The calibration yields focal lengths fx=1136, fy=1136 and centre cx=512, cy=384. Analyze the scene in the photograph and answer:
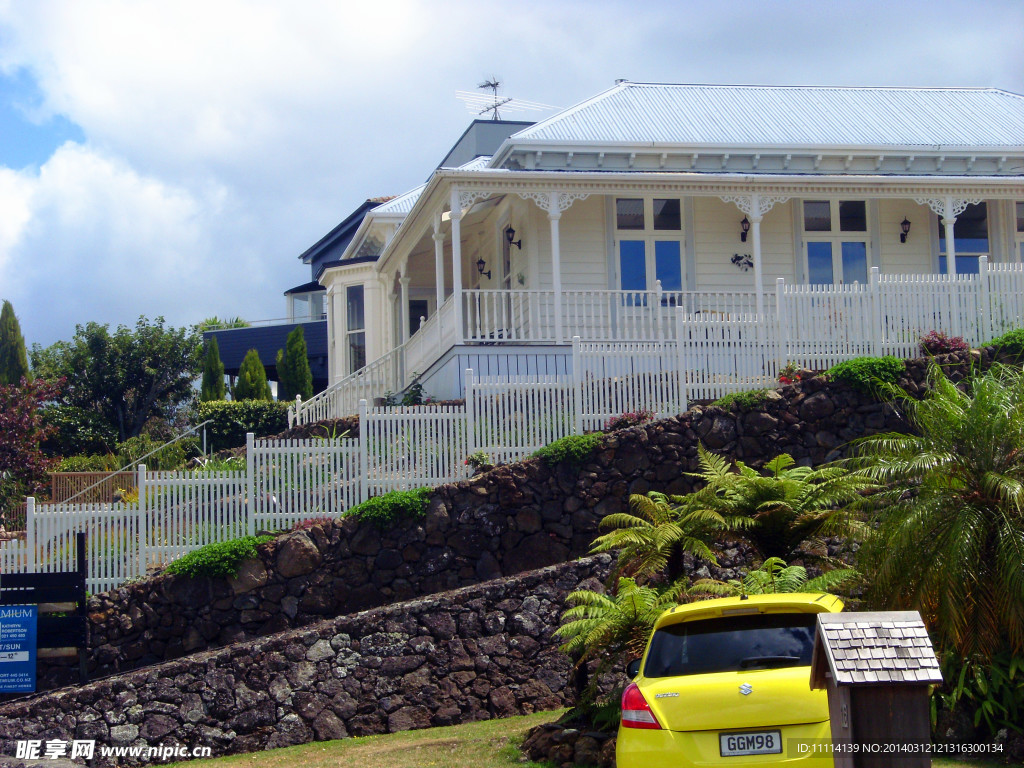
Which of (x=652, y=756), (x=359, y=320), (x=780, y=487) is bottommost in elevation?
(x=652, y=756)

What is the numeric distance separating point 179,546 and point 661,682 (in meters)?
8.99

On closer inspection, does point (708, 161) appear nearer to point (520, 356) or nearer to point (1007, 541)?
point (520, 356)

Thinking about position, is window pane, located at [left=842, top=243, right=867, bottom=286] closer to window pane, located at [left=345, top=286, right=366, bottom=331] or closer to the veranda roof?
the veranda roof

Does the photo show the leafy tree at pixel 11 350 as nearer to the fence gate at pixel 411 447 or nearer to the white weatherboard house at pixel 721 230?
the white weatherboard house at pixel 721 230

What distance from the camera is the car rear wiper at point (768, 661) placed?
7.21 m

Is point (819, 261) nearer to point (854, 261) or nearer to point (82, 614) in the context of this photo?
point (854, 261)

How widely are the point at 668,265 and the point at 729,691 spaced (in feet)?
53.0

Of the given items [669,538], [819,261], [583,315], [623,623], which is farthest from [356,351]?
[623,623]

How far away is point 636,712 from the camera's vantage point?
720 centimetres

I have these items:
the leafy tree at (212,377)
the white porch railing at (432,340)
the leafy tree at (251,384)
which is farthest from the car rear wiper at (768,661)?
the leafy tree at (212,377)

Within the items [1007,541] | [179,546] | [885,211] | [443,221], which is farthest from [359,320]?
[1007,541]

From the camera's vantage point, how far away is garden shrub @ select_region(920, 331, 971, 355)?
54.4 feet

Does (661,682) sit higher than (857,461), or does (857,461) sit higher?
(857,461)

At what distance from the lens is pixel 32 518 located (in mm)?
14469
